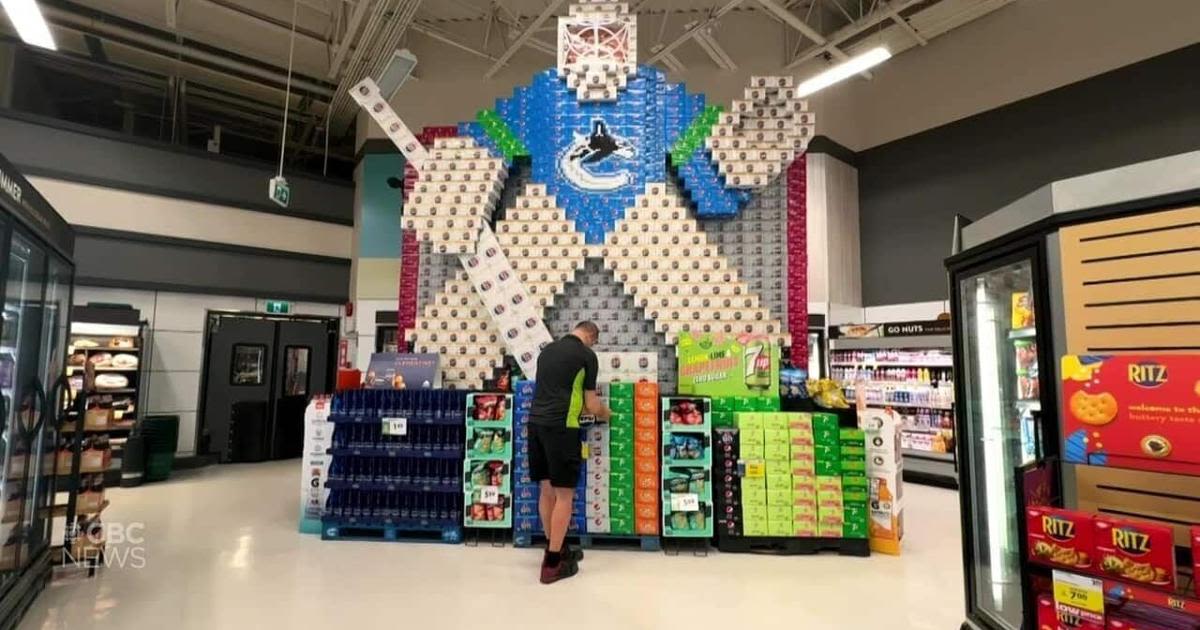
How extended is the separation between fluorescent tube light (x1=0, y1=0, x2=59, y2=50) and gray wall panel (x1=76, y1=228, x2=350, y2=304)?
4.47 metres

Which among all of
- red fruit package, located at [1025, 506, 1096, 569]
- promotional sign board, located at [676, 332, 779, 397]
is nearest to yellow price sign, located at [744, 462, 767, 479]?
promotional sign board, located at [676, 332, 779, 397]

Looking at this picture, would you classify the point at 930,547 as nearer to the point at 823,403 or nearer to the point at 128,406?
the point at 823,403

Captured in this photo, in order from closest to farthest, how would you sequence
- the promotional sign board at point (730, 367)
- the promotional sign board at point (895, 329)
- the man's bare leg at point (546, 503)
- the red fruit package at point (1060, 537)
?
the red fruit package at point (1060, 537)
the man's bare leg at point (546, 503)
the promotional sign board at point (730, 367)
the promotional sign board at point (895, 329)

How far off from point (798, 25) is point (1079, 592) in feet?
28.4

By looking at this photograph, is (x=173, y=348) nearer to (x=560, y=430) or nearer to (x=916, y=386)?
(x=560, y=430)

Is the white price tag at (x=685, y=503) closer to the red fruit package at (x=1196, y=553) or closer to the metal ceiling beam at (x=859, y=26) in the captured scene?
the red fruit package at (x=1196, y=553)

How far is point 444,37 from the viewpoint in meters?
9.66

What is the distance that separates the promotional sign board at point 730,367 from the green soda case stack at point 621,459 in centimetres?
68

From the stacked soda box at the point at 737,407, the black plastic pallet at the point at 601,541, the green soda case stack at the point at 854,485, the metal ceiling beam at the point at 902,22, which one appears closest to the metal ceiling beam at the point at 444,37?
the metal ceiling beam at the point at 902,22

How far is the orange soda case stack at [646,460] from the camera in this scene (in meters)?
4.73

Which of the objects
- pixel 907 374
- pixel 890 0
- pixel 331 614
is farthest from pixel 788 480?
pixel 890 0

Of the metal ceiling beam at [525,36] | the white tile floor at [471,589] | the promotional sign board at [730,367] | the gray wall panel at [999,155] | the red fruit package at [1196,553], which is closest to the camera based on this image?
the red fruit package at [1196,553]

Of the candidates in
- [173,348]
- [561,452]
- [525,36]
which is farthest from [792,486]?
[173,348]

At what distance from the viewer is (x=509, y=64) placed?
1045 centimetres
